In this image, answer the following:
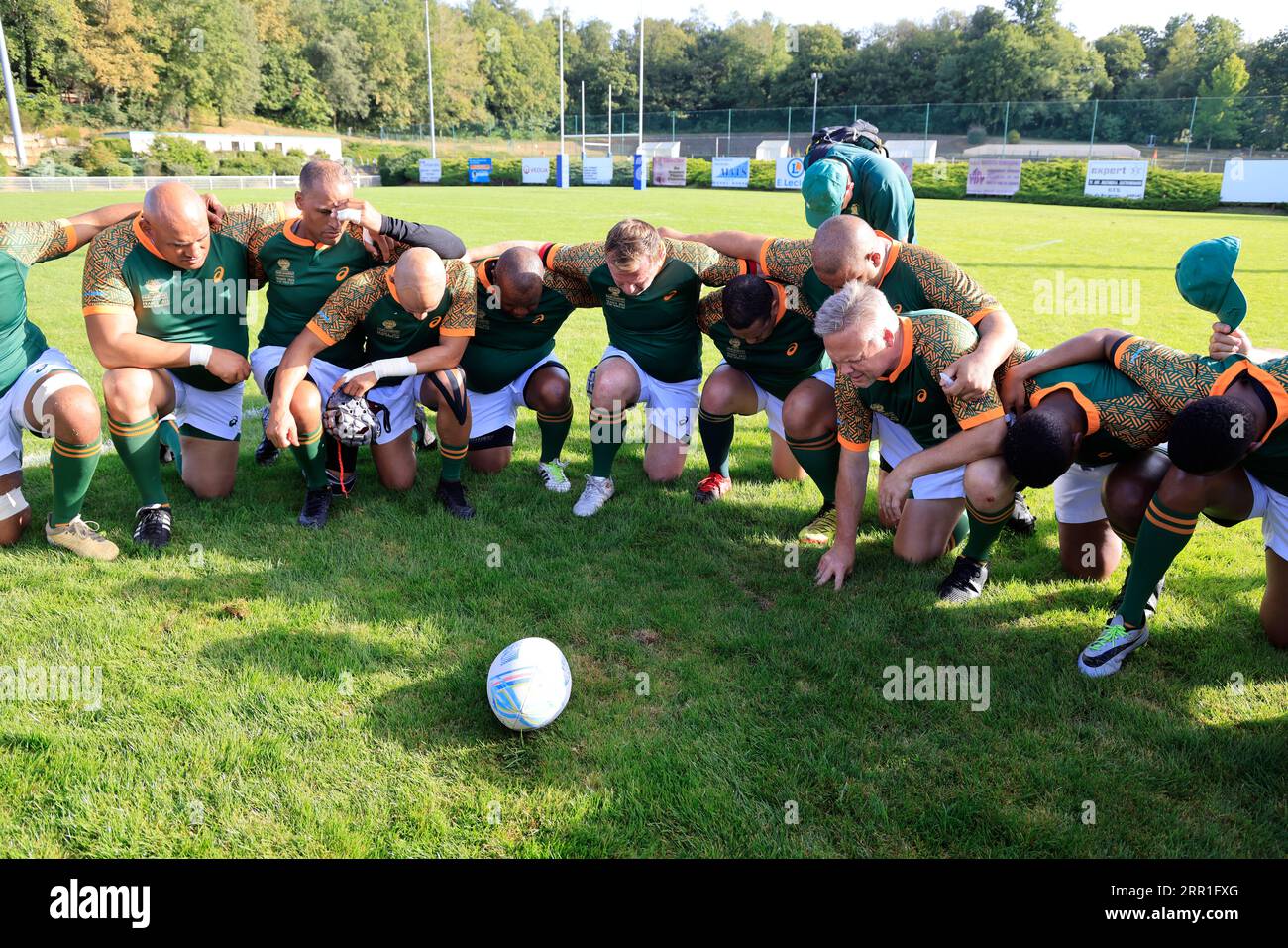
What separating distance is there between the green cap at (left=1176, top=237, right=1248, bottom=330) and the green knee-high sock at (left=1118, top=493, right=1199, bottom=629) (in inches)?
31.0

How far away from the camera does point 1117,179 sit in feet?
101

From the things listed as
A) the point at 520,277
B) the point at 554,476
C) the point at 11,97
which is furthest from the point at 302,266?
the point at 11,97

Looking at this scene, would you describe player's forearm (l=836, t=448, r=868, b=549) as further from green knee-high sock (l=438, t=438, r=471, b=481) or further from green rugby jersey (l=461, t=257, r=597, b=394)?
green knee-high sock (l=438, t=438, r=471, b=481)

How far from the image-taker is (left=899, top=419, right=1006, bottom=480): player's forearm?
384 centimetres

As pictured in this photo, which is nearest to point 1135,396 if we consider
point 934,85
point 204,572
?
point 204,572

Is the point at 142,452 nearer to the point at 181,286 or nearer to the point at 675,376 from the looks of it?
the point at 181,286

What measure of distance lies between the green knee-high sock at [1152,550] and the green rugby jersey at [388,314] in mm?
3646

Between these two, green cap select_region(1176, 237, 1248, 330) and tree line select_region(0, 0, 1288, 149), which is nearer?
green cap select_region(1176, 237, 1248, 330)

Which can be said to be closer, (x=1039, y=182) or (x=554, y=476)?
(x=554, y=476)

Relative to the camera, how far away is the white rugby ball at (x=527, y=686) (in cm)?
316

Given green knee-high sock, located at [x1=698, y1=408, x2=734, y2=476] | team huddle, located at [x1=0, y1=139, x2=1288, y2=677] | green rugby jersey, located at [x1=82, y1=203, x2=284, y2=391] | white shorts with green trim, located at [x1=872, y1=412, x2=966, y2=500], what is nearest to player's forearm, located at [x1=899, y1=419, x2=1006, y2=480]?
team huddle, located at [x1=0, y1=139, x2=1288, y2=677]

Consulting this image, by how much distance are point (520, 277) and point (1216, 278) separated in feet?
11.4

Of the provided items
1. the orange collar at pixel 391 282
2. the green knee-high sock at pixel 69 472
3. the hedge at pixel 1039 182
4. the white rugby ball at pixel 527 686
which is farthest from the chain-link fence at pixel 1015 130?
the white rugby ball at pixel 527 686
